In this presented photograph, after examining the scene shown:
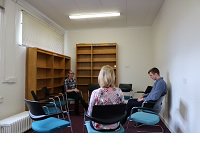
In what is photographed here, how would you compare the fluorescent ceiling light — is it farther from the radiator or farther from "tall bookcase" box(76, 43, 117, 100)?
the radiator

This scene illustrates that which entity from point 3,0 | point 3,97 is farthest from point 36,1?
point 3,97

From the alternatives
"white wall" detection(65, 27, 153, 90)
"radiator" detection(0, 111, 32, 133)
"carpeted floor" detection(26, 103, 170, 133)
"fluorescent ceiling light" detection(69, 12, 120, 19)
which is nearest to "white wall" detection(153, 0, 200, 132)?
"carpeted floor" detection(26, 103, 170, 133)

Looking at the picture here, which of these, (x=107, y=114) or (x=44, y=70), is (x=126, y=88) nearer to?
(x=44, y=70)

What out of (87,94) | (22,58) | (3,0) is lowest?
(87,94)

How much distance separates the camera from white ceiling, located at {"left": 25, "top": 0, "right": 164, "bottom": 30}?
4.54 m

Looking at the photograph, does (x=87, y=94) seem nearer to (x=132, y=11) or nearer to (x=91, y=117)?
(x=132, y=11)

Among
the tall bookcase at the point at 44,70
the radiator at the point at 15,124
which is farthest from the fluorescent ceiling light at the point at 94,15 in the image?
the radiator at the point at 15,124

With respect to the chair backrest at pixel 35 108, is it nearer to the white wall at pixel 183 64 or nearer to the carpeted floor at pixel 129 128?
the carpeted floor at pixel 129 128

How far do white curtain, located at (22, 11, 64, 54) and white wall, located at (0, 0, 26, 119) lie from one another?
34 centimetres

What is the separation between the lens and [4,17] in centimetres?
376

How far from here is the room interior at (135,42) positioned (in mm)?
2854

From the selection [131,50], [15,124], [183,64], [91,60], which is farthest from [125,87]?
[15,124]

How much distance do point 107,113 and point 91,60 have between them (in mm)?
4997
